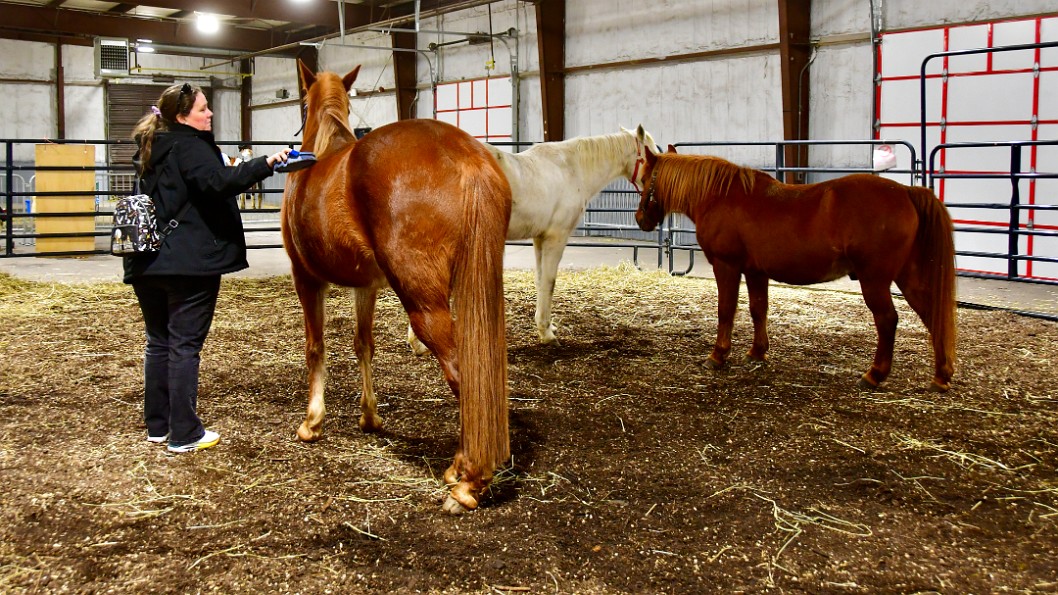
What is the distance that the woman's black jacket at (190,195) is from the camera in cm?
315

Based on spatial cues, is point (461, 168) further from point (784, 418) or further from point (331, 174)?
point (784, 418)

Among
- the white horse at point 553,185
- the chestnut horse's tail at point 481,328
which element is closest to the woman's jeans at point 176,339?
the chestnut horse's tail at point 481,328

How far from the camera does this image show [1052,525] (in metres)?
2.69

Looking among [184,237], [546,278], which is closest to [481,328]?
[184,237]

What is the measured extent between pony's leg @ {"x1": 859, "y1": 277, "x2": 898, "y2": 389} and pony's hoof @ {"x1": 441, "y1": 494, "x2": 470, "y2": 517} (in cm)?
265

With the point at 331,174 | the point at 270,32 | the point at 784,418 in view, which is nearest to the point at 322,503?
the point at 331,174

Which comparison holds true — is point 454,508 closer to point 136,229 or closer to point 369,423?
point 369,423

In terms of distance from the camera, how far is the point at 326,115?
3.77 m

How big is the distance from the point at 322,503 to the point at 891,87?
9.20 metres

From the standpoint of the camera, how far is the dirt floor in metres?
2.37

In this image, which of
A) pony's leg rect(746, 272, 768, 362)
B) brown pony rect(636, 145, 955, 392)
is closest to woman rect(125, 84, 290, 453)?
brown pony rect(636, 145, 955, 392)

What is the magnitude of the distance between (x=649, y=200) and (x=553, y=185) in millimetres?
757

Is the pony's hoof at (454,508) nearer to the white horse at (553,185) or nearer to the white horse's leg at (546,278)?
the white horse at (553,185)

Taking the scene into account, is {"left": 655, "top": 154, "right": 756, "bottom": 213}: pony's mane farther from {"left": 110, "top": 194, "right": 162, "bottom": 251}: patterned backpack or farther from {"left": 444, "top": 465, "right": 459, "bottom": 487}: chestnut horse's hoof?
{"left": 110, "top": 194, "right": 162, "bottom": 251}: patterned backpack
